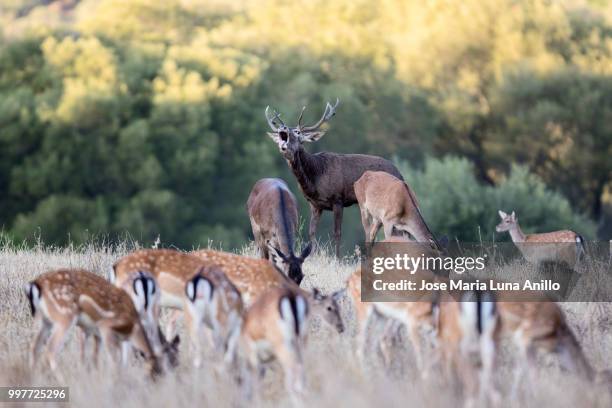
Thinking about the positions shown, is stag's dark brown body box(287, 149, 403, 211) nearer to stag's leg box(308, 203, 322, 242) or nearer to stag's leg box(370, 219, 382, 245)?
stag's leg box(308, 203, 322, 242)

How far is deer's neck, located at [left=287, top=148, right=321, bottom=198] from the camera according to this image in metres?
Result: 14.3

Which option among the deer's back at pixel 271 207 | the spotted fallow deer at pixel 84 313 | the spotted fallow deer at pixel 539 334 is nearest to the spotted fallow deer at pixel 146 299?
the spotted fallow deer at pixel 84 313

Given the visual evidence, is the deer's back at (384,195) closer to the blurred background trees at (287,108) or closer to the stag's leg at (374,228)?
the stag's leg at (374,228)

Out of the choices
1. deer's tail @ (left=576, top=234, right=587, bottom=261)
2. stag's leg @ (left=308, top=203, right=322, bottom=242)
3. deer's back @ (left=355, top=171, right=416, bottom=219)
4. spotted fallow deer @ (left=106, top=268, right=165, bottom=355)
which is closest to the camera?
spotted fallow deer @ (left=106, top=268, right=165, bottom=355)

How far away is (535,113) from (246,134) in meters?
8.81

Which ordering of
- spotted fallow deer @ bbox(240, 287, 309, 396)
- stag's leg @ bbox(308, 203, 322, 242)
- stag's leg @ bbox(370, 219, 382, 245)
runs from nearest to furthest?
1. spotted fallow deer @ bbox(240, 287, 309, 396)
2. stag's leg @ bbox(370, 219, 382, 245)
3. stag's leg @ bbox(308, 203, 322, 242)

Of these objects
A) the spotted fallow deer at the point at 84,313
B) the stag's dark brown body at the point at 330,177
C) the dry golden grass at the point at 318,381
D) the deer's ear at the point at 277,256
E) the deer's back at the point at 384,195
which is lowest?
the dry golden grass at the point at 318,381

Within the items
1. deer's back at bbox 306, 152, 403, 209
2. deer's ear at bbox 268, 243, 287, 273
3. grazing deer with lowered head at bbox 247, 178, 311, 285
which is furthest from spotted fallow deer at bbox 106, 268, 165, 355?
deer's back at bbox 306, 152, 403, 209

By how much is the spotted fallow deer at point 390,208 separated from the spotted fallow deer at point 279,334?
491cm

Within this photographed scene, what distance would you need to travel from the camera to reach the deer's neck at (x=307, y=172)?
14320 millimetres

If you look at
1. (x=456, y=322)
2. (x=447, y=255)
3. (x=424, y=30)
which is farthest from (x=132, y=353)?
(x=424, y=30)

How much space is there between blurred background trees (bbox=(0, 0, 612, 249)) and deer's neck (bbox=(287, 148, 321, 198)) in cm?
1275

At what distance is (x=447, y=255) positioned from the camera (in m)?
11.8

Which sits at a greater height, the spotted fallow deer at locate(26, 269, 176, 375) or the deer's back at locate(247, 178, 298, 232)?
the deer's back at locate(247, 178, 298, 232)
